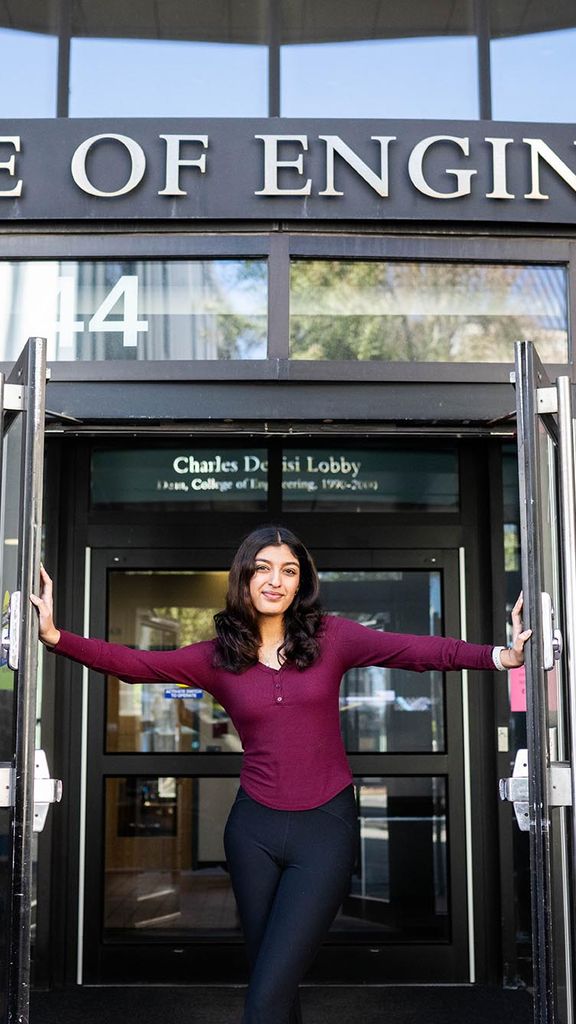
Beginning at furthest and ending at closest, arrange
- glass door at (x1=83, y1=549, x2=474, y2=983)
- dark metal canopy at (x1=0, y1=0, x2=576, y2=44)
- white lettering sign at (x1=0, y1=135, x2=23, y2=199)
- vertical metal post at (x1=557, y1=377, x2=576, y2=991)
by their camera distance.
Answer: glass door at (x1=83, y1=549, x2=474, y2=983) → dark metal canopy at (x1=0, y1=0, x2=576, y2=44) → white lettering sign at (x1=0, y1=135, x2=23, y2=199) → vertical metal post at (x1=557, y1=377, x2=576, y2=991)

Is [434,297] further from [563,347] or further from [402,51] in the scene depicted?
[402,51]

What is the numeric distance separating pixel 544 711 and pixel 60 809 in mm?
2826

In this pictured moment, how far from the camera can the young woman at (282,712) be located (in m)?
3.00

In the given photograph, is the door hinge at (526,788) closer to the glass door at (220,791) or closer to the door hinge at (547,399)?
the door hinge at (547,399)

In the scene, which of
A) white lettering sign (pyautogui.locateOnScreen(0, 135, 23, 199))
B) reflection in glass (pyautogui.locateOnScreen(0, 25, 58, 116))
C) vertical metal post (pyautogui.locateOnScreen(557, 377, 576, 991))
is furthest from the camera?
reflection in glass (pyautogui.locateOnScreen(0, 25, 58, 116))

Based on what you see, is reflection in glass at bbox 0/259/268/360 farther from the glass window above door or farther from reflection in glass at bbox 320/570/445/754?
reflection in glass at bbox 320/570/445/754

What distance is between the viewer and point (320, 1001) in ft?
15.9

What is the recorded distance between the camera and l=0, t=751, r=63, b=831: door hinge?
2.88 m

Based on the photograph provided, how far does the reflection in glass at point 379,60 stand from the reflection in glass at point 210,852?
2751 mm

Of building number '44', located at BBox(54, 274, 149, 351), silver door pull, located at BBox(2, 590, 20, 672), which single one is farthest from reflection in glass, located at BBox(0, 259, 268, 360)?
silver door pull, located at BBox(2, 590, 20, 672)

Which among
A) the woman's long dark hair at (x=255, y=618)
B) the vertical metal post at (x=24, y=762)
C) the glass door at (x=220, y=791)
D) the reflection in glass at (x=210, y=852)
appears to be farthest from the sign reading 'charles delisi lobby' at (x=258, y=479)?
the vertical metal post at (x=24, y=762)

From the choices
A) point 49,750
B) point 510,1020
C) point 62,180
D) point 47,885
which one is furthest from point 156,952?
point 62,180

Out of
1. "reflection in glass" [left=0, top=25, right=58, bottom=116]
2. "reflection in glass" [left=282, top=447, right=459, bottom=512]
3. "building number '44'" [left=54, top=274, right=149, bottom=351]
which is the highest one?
"reflection in glass" [left=0, top=25, right=58, bottom=116]

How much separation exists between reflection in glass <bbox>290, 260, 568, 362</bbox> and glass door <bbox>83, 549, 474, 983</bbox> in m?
1.16
